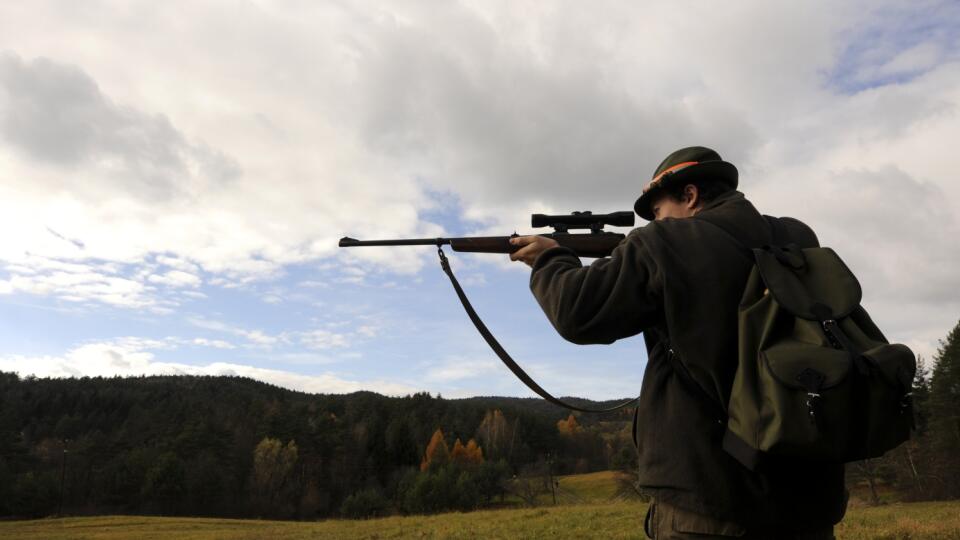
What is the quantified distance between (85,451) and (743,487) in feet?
322

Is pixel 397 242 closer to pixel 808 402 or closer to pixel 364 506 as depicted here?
pixel 808 402

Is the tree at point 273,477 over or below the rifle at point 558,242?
below

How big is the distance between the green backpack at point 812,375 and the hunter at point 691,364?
120 millimetres

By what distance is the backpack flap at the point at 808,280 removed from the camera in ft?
7.61

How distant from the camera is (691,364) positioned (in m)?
2.55

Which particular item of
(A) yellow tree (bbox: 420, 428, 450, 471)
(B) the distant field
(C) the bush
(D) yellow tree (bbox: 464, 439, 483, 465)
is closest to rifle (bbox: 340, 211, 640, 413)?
(B) the distant field

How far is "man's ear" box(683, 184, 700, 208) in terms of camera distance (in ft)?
10.3

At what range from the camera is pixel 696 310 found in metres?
2.54

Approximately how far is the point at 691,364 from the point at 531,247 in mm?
1163

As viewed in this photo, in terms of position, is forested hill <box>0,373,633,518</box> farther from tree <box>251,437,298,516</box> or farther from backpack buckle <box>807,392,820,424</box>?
backpack buckle <box>807,392,820,424</box>

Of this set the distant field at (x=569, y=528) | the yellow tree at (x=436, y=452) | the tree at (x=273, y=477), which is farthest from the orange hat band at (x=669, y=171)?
the yellow tree at (x=436, y=452)

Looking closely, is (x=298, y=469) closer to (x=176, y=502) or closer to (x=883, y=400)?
(x=176, y=502)

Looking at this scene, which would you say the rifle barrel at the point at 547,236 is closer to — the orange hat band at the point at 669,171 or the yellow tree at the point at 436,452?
the orange hat band at the point at 669,171

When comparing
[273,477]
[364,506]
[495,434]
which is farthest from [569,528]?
[495,434]
